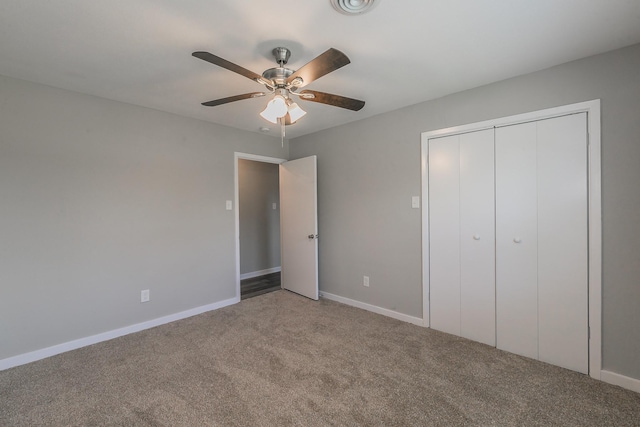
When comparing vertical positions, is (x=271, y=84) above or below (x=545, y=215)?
above

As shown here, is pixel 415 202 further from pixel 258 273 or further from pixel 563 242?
pixel 258 273

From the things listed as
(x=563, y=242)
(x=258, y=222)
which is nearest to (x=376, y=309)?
(x=563, y=242)

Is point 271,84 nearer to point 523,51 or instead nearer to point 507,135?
point 523,51

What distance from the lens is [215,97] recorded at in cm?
268

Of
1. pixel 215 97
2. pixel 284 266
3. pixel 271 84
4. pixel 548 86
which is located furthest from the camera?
pixel 284 266

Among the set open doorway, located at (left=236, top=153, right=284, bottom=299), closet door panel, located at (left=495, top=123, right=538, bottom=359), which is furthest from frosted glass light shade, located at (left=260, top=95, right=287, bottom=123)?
open doorway, located at (left=236, top=153, right=284, bottom=299)

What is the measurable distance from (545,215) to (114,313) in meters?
4.06

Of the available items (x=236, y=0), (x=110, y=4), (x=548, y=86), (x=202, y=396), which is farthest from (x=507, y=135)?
(x=202, y=396)

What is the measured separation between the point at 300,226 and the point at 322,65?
266cm

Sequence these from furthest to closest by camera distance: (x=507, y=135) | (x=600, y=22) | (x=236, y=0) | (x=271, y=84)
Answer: (x=507, y=135), (x=271, y=84), (x=600, y=22), (x=236, y=0)

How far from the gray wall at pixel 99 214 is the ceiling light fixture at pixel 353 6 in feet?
8.00

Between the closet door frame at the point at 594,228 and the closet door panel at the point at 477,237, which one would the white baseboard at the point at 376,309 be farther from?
the closet door frame at the point at 594,228

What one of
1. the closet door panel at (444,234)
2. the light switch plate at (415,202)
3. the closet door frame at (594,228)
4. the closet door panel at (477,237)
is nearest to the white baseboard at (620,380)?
the closet door frame at (594,228)

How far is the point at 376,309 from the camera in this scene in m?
3.35
